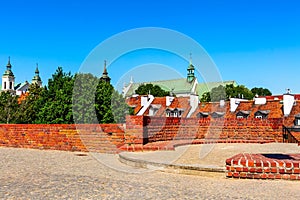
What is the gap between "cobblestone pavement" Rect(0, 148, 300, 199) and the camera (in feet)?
16.3

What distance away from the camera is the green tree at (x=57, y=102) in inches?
1001

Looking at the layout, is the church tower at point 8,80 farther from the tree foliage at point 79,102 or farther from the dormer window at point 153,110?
the tree foliage at point 79,102

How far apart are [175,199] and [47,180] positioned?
2640 millimetres

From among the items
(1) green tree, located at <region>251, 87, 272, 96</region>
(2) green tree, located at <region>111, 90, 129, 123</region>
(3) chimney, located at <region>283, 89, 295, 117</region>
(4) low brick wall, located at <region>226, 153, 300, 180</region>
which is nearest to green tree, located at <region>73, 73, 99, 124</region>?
(2) green tree, located at <region>111, 90, 129, 123</region>

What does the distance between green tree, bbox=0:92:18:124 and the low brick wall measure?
112 feet

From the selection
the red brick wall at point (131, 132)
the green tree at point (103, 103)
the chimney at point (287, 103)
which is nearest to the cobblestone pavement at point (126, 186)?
the red brick wall at point (131, 132)

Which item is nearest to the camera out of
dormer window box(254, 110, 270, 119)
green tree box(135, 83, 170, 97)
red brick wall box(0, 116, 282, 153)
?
red brick wall box(0, 116, 282, 153)

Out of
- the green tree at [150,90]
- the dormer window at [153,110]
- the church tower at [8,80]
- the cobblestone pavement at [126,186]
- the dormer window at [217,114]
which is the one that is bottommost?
the cobblestone pavement at [126,186]

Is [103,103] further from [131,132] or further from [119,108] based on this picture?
[131,132]

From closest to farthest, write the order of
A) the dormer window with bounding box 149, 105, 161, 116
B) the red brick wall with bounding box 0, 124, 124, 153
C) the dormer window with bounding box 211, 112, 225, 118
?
1. the red brick wall with bounding box 0, 124, 124, 153
2. the dormer window with bounding box 211, 112, 225, 118
3. the dormer window with bounding box 149, 105, 161, 116

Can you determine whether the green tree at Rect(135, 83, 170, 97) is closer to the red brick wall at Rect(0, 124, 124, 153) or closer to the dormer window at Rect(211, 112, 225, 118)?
the dormer window at Rect(211, 112, 225, 118)

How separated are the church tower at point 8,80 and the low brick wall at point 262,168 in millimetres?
111334

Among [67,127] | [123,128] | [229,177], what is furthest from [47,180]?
[67,127]

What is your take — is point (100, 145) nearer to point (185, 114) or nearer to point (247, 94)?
point (185, 114)
